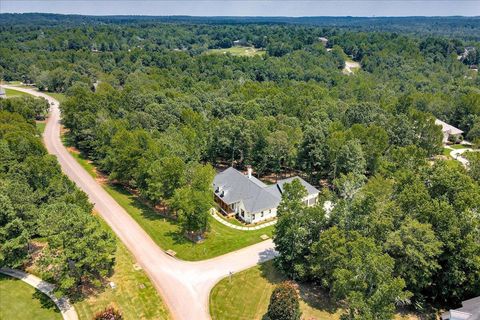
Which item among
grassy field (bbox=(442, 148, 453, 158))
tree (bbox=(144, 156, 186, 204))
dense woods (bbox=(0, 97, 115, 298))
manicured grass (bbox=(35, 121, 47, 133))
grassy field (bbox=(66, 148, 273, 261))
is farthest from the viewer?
manicured grass (bbox=(35, 121, 47, 133))

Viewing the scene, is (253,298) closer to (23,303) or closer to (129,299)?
(129,299)

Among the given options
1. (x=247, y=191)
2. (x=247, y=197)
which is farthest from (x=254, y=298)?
(x=247, y=191)

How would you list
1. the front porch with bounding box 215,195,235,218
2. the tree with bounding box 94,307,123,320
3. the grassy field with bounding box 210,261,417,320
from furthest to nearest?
the front porch with bounding box 215,195,235,218 < the grassy field with bounding box 210,261,417,320 < the tree with bounding box 94,307,123,320

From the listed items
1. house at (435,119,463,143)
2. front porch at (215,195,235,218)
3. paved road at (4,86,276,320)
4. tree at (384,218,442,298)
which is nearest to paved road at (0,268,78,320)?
paved road at (4,86,276,320)

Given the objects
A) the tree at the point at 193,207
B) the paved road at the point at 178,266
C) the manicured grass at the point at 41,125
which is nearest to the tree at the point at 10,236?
the paved road at the point at 178,266

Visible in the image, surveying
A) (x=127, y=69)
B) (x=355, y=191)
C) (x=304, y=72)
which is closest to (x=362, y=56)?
(x=304, y=72)

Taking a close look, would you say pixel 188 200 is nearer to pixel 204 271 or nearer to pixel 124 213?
pixel 204 271

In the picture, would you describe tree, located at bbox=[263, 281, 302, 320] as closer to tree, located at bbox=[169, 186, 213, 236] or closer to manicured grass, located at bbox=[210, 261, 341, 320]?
manicured grass, located at bbox=[210, 261, 341, 320]
